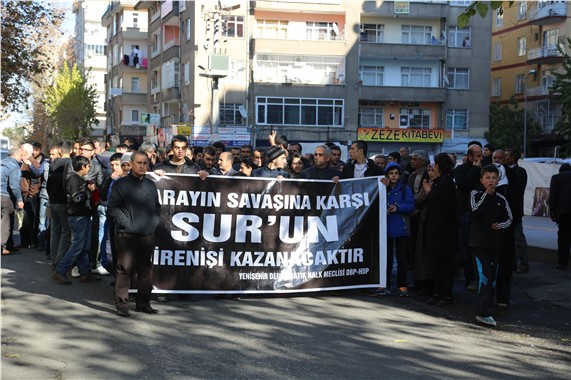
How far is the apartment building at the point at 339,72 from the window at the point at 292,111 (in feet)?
0.21

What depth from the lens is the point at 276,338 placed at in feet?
26.9

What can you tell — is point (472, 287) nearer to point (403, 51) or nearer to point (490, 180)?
point (490, 180)

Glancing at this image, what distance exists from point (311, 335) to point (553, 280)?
6.18 meters

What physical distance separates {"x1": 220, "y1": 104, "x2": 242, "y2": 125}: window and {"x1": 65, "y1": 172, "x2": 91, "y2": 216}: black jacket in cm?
4095

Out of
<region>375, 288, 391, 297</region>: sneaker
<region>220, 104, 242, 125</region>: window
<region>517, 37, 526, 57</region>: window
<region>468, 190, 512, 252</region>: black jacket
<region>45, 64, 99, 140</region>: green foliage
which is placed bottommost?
<region>375, 288, 391, 297</region>: sneaker

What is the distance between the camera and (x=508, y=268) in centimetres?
1023

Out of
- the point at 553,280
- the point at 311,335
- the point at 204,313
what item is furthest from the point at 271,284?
the point at 553,280

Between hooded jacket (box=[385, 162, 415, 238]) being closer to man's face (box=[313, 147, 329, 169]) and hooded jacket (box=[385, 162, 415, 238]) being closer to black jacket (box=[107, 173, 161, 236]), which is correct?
man's face (box=[313, 147, 329, 169])

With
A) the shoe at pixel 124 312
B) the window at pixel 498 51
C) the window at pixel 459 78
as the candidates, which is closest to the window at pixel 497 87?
the window at pixel 498 51

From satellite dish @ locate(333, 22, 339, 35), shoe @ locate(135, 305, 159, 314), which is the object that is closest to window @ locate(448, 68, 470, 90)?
satellite dish @ locate(333, 22, 339, 35)

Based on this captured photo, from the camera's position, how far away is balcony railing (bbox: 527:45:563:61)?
6012 cm

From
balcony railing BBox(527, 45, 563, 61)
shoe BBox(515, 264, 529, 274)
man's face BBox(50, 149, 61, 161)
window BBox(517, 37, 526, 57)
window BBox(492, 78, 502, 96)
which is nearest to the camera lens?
shoe BBox(515, 264, 529, 274)

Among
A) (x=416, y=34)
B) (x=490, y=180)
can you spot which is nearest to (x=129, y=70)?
(x=416, y=34)

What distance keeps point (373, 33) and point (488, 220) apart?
154ft
